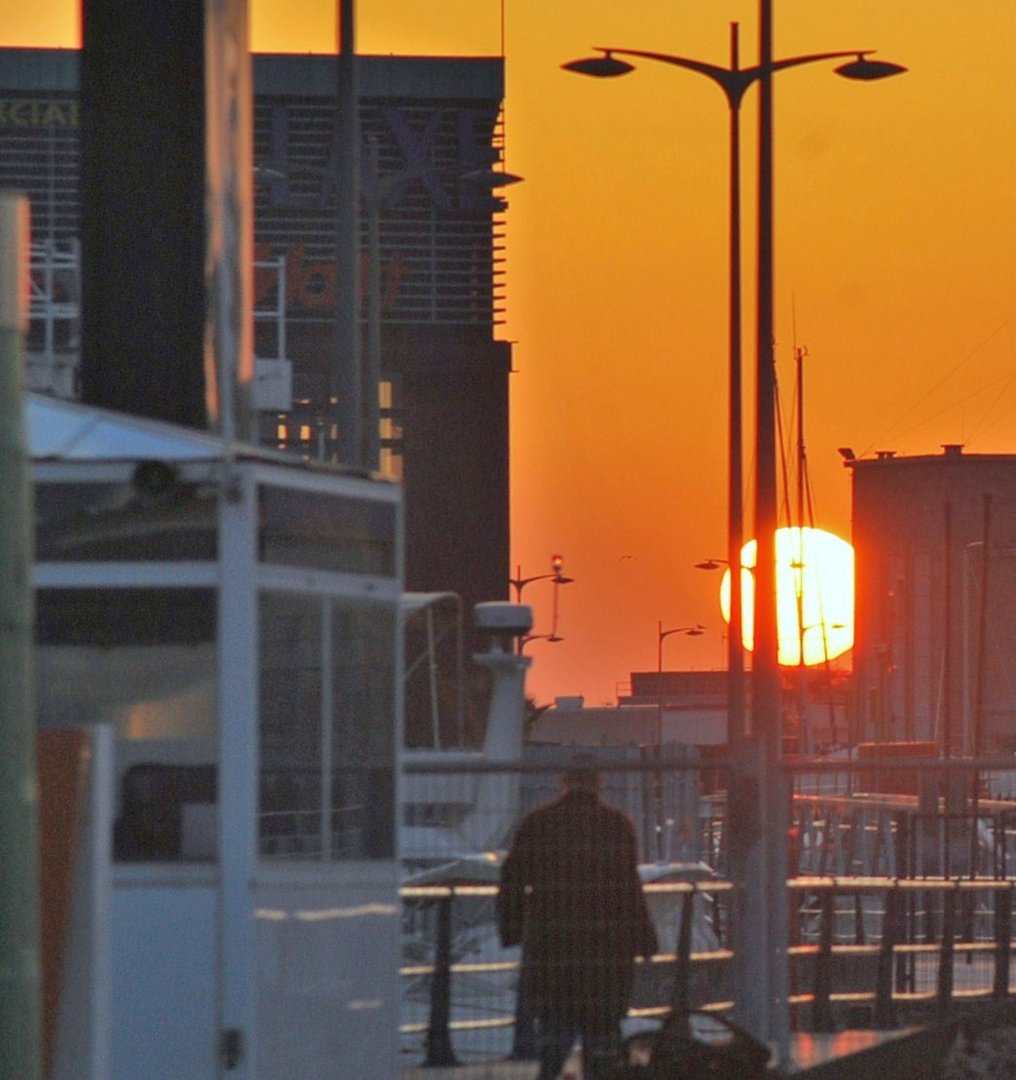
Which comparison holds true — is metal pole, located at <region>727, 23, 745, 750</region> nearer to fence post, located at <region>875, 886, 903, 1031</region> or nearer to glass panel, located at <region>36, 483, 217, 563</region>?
fence post, located at <region>875, 886, 903, 1031</region>

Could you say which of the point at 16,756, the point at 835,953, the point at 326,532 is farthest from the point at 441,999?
the point at 16,756

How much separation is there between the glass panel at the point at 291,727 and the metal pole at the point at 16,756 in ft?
10.9

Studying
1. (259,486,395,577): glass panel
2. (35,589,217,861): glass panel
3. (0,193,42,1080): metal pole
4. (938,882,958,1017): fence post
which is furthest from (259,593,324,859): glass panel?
(938,882,958,1017): fence post

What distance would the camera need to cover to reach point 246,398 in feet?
37.0

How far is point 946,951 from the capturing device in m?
15.7

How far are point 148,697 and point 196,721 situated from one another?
0.19m

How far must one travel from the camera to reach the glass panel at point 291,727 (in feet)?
34.8

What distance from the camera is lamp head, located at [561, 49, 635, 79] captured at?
3250 cm

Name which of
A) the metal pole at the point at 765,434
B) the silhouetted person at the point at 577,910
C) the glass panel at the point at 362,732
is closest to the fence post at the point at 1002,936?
the silhouetted person at the point at 577,910

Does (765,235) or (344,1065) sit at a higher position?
(765,235)

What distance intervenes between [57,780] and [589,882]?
200 inches

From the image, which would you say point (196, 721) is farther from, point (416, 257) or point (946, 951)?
point (416, 257)

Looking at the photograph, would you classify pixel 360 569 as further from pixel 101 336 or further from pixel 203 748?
pixel 101 336

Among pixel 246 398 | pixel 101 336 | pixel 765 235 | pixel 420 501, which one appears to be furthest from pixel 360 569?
pixel 420 501
